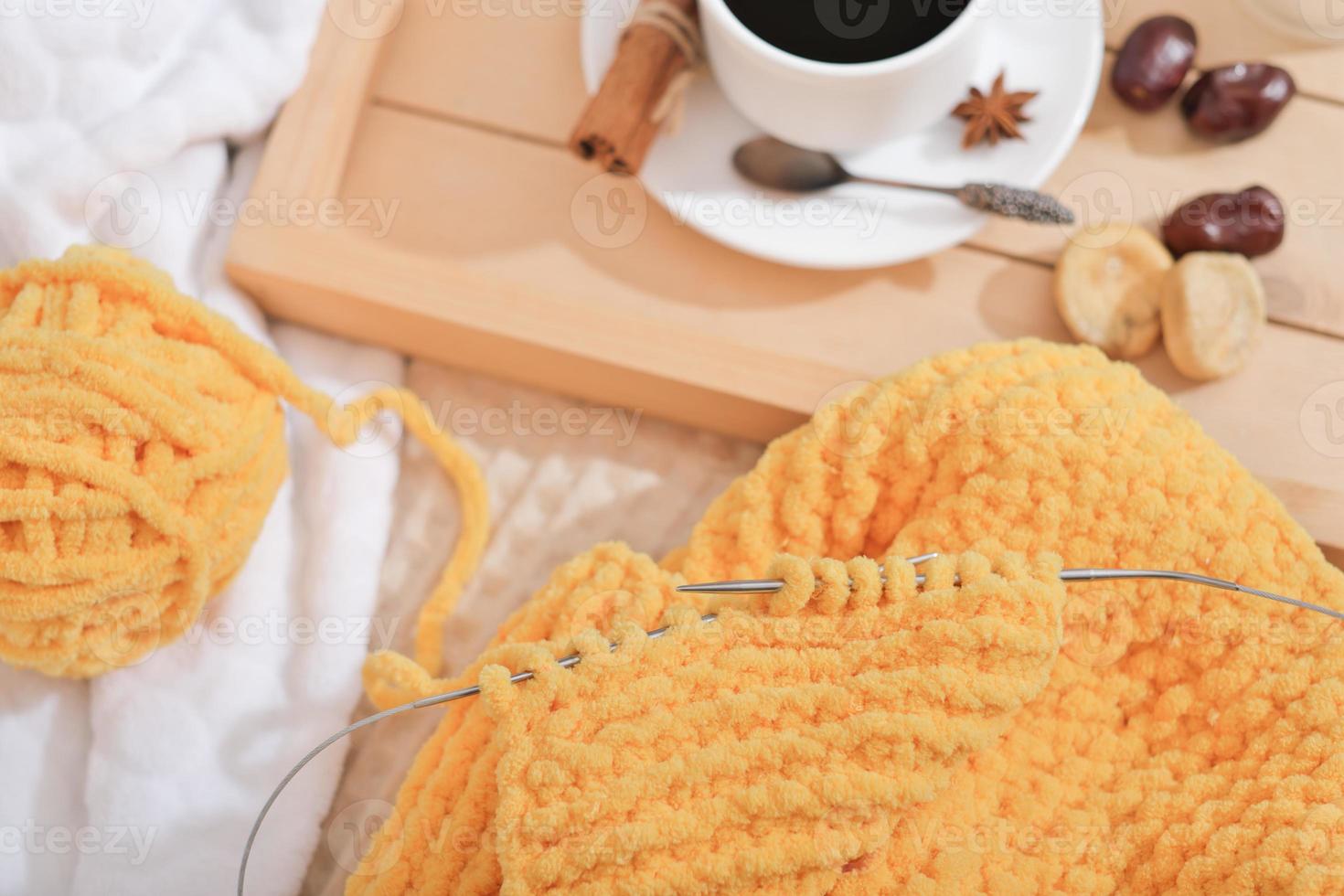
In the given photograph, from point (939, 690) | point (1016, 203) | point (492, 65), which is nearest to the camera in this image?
point (939, 690)

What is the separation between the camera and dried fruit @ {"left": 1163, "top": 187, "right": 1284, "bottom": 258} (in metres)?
0.68

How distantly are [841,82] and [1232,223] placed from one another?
331 mm

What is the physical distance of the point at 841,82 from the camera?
1.81ft

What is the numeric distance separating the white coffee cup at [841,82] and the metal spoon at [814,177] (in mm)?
27

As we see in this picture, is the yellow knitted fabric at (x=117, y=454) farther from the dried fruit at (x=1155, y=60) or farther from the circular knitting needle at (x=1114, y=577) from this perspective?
the dried fruit at (x=1155, y=60)

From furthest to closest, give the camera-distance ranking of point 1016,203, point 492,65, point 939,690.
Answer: point 492,65 < point 1016,203 < point 939,690

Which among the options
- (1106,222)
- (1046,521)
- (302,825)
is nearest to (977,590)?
(1046,521)

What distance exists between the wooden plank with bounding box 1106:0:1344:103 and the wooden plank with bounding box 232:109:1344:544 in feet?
0.65

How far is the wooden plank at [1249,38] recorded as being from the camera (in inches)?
28.6

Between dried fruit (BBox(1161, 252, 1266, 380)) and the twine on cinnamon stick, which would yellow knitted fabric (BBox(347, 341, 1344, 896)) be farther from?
the twine on cinnamon stick

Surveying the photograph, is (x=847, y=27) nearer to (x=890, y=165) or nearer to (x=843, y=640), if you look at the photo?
(x=890, y=165)

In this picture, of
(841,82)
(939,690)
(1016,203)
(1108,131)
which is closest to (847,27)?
(841,82)

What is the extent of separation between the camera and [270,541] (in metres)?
0.74

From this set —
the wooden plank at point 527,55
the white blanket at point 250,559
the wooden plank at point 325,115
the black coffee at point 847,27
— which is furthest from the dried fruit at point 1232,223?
the wooden plank at point 325,115
